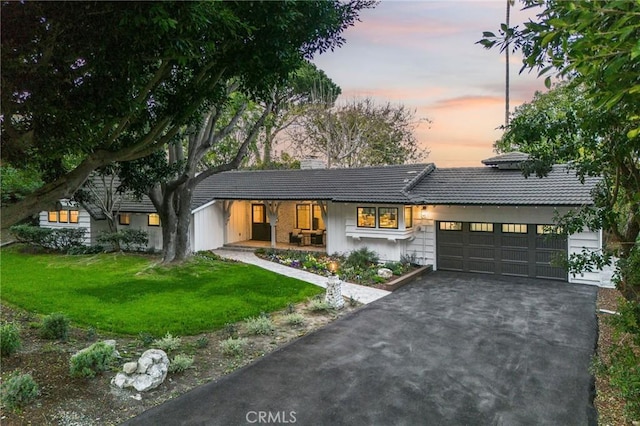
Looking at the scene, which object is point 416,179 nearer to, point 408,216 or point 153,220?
point 408,216

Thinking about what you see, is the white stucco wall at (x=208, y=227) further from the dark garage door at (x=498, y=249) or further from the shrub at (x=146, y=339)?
the dark garage door at (x=498, y=249)

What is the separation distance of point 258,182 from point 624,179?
1557 cm

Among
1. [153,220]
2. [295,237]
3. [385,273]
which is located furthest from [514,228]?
[153,220]

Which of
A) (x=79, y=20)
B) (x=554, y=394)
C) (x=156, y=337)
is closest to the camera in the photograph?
(x=79, y=20)

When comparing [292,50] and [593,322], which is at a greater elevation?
[292,50]

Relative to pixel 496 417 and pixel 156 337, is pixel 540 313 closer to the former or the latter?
pixel 496 417

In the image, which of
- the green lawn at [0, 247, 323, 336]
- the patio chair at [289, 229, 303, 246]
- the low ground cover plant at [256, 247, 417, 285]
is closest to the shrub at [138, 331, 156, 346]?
the green lawn at [0, 247, 323, 336]

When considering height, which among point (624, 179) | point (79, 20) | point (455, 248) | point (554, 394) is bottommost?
point (554, 394)

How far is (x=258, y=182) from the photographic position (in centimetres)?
1908

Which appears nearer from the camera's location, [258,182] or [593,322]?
→ [593,322]

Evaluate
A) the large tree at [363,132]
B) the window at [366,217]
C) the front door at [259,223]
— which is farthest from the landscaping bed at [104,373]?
the large tree at [363,132]

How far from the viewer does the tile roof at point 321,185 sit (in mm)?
14789

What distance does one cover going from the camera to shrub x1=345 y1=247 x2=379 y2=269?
13969 millimetres

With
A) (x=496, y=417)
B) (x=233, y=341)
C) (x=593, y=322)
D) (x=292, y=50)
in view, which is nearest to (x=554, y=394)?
(x=496, y=417)
